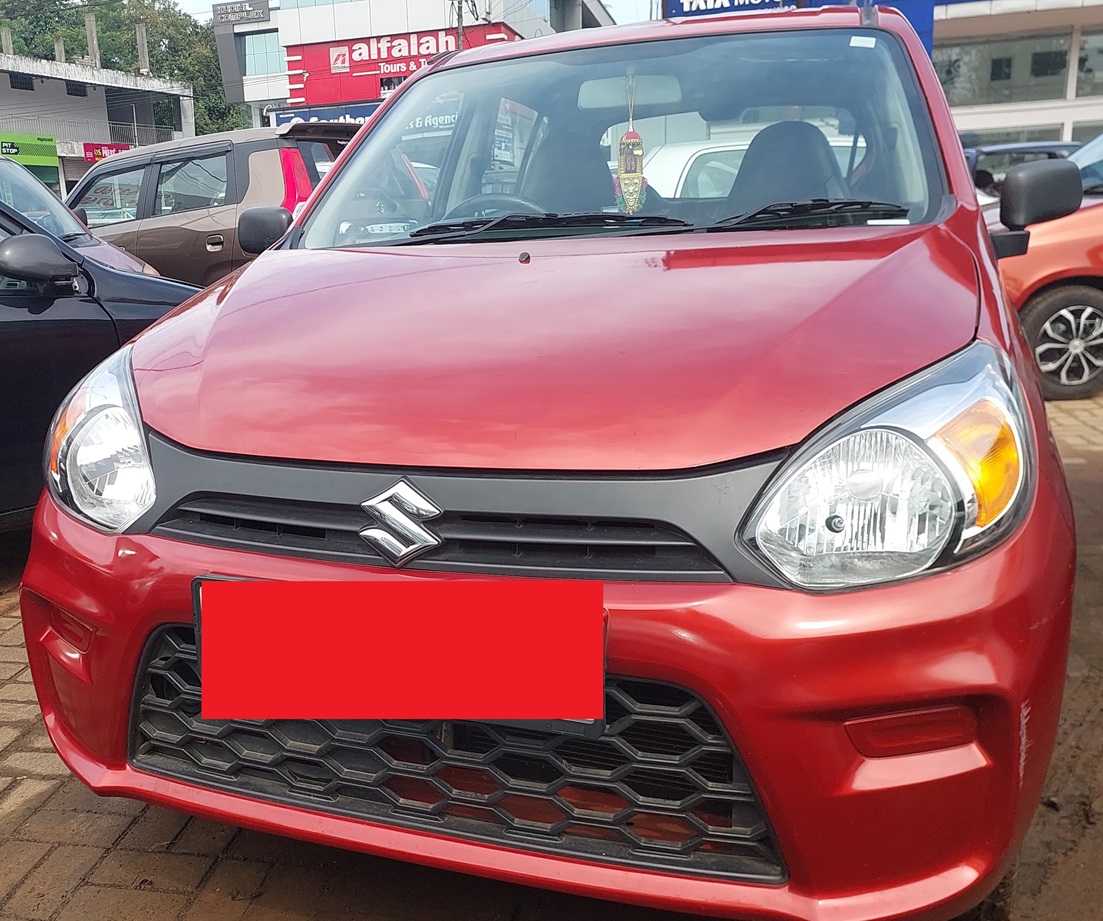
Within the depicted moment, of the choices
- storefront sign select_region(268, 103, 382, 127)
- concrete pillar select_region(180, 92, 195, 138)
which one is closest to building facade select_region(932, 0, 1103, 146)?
storefront sign select_region(268, 103, 382, 127)

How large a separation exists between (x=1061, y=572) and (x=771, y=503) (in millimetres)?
411

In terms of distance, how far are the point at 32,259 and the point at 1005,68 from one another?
22951mm

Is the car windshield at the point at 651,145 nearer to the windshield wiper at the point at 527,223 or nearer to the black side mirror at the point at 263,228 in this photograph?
the windshield wiper at the point at 527,223

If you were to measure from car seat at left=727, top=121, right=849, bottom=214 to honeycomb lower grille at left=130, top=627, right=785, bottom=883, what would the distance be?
1.21 m

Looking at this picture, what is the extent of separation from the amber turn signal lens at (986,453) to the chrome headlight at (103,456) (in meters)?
1.12

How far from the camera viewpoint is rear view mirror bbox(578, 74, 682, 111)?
2.42 m

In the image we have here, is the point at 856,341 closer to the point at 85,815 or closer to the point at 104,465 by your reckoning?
the point at 104,465

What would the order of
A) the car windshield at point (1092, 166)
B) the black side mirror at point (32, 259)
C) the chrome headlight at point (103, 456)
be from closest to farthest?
the chrome headlight at point (103, 456), the black side mirror at point (32, 259), the car windshield at point (1092, 166)

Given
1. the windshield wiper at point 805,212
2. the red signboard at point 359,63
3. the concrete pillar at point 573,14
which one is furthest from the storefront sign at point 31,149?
the windshield wiper at point 805,212

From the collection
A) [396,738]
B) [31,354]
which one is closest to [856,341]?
[396,738]

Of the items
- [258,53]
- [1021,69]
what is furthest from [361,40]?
[1021,69]

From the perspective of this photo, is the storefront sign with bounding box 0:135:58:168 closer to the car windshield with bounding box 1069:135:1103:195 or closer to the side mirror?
the car windshield with bounding box 1069:135:1103:195

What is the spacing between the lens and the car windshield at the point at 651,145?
209 centimetres

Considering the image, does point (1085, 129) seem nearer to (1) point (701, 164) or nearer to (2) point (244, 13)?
(1) point (701, 164)
